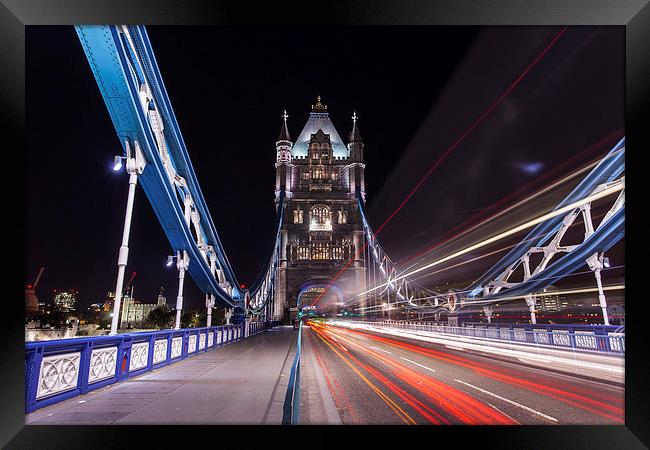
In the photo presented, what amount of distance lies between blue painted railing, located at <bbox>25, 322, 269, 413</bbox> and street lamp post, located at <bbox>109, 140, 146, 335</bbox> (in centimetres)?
62

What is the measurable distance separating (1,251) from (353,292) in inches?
2722

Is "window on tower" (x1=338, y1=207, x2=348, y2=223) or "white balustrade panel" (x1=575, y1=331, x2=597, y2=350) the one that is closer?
"white balustrade panel" (x1=575, y1=331, x2=597, y2=350)

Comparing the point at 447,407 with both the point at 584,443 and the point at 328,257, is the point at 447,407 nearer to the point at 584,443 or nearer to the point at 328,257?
the point at 584,443

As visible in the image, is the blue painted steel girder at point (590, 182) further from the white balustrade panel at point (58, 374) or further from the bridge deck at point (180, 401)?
the white balustrade panel at point (58, 374)

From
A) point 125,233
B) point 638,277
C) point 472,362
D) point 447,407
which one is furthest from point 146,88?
point 472,362

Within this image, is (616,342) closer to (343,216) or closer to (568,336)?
(568,336)

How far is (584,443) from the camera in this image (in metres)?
5.34

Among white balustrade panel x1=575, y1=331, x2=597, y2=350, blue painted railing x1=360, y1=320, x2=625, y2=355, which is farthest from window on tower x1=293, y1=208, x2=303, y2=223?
white balustrade panel x1=575, y1=331, x2=597, y2=350

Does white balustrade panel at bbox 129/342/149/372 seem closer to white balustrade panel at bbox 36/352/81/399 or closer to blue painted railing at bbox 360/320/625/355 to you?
white balustrade panel at bbox 36/352/81/399

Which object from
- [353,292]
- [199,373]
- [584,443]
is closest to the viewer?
[584,443]

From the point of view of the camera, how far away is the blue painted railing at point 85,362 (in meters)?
6.02

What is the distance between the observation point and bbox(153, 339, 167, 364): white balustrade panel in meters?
11.1
